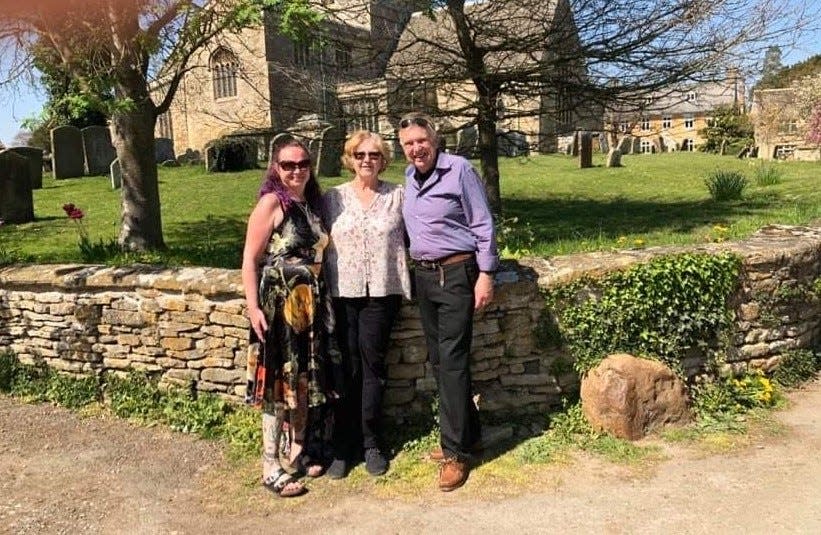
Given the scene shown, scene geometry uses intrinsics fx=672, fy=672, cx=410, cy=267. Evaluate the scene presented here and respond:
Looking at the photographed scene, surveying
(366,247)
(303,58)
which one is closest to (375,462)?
(366,247)

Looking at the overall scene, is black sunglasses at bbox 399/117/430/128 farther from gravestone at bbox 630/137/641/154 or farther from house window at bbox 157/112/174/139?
house window at bbox 157/112/174/139

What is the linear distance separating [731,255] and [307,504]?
11.5ft

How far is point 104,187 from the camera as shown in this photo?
47.5 feet

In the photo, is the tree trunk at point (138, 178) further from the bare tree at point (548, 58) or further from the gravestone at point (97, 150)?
the gravestone at point (97, 150)

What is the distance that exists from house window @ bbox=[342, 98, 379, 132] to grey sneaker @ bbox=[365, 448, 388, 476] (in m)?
6.73

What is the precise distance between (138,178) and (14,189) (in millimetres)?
3768

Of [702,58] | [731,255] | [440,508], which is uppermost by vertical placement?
[702,58]

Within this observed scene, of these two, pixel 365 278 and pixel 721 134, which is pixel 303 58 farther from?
pixel 721 134

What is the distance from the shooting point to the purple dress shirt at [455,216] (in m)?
3.83

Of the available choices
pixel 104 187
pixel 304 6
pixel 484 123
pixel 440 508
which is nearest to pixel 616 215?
pixel 484 123

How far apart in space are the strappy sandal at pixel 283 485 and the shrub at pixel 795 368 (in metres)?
3.74

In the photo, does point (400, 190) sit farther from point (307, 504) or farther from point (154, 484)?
point (154, 484)

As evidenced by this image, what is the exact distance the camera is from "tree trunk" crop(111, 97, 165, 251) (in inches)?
304

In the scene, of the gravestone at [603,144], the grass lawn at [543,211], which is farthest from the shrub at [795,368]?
the gravestone at [603,144]
